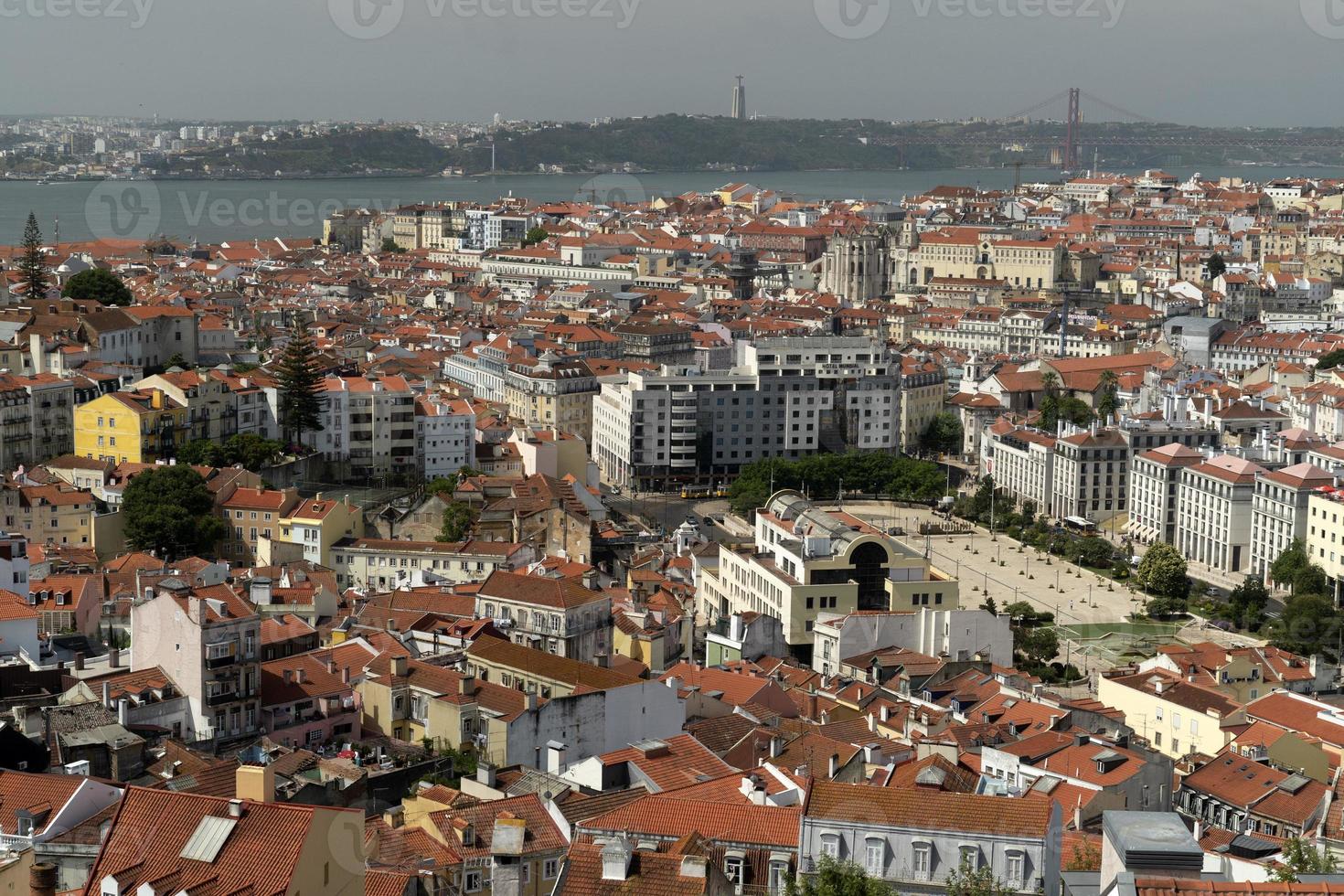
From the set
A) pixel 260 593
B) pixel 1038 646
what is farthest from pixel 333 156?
pixel 260 593

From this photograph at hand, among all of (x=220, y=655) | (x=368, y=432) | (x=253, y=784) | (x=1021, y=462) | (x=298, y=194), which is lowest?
(x=1021, y=462)

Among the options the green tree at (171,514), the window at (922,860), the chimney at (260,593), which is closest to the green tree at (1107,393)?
the green tree at (171,514)

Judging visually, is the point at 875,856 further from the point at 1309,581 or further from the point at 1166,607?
the point at 1309,581

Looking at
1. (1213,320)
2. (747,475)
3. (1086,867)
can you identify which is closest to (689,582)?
(747,475)

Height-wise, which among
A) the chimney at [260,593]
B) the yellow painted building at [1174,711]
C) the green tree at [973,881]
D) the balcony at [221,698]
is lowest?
the yellow painted building at [1174,711]

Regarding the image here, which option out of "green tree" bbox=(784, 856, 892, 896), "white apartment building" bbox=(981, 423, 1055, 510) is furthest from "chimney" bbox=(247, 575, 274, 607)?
"white apartment building" bbox=(981, 423, 1055, 510)

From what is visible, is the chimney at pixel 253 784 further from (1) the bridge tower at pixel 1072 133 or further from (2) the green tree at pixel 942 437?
(1) the bridge tower at pixel 1072 133
